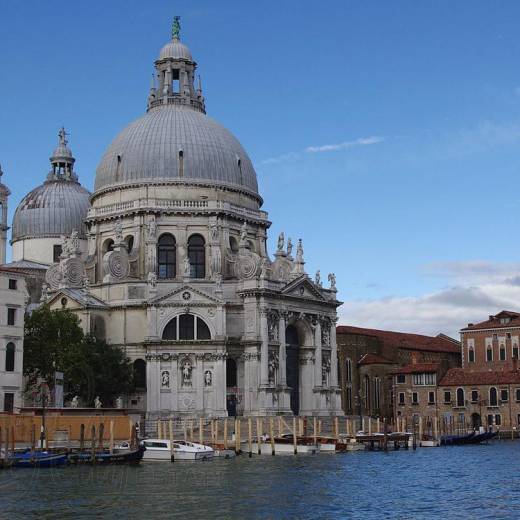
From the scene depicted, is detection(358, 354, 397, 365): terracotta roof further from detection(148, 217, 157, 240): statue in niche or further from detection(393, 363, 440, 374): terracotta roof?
detection(148, 217, 157, 240): statue in niche

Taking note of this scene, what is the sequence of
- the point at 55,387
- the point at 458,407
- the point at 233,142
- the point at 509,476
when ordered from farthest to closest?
the point at 458,407, the point at 233,142, the point at 55,387, the point at 509,476

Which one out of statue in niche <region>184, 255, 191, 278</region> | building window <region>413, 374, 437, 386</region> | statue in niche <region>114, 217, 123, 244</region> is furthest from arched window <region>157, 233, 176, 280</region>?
building window <region>413, 374, 437, 386</region>

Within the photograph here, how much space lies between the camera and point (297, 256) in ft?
245

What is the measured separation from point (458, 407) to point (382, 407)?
7514 millimetres

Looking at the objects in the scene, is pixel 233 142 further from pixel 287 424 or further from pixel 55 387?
pixel 55 387

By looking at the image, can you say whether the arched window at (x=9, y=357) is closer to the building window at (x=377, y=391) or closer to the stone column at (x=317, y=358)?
the stone column at (x=317, y=358)

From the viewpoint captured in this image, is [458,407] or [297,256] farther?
[458,407]

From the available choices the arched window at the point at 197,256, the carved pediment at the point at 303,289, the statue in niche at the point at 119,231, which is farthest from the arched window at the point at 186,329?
the statue in niche at the point at 119,231

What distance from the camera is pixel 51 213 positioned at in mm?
83625

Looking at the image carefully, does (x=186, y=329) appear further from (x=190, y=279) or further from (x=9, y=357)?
(x=9, y=357)

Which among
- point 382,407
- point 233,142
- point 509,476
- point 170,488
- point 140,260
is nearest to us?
point 170,488

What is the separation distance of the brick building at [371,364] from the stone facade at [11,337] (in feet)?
119

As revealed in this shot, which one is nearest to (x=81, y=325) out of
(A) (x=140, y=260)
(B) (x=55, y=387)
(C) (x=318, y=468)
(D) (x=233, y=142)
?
(A) (x=140, y=260)

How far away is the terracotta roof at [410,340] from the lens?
9450 centimetres
